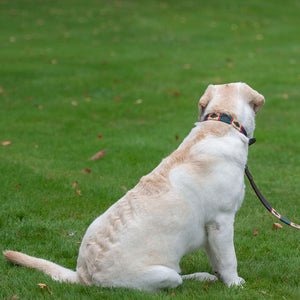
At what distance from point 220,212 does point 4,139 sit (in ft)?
20.8

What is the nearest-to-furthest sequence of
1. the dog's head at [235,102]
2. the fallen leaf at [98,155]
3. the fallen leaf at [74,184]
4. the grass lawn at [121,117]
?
1. the dog's head at [235,102]
2. the grass lawn at [121,117]
3. the fallen leaf at [74,184]
4. the fallen leaf at [98,155]

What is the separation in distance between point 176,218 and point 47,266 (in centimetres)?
135

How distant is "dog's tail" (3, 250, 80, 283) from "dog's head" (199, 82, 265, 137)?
1854 millimetres

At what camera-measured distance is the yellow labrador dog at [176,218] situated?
425cm

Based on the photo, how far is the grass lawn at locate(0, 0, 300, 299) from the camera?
5477 millimetres

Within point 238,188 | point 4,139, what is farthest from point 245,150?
point 4,139

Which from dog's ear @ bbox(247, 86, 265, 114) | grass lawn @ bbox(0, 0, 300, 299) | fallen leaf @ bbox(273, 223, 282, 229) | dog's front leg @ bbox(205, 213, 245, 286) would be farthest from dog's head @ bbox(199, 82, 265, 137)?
fallen leaf @ bbox(273, 223, 282, 229)

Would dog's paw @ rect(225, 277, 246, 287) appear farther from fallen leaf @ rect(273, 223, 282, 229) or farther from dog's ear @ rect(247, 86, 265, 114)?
fallen leaf @ rect(273, 223, 282, 229)

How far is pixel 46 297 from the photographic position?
446 centimetres

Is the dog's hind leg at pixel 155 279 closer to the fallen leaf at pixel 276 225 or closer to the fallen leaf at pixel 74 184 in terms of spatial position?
the fallen leaf at pixel 276 225

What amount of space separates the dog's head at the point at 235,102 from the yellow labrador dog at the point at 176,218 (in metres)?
0.01

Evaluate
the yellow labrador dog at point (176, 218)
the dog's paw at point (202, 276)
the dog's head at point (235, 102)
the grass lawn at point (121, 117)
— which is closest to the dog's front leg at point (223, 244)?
the yellow labrador dog at point (176, 218)

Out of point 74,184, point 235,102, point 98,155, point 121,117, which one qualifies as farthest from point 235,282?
point 121,117

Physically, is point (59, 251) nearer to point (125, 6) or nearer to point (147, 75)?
point (147, 75)
